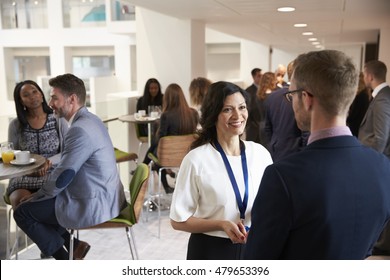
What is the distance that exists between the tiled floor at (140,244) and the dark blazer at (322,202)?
213cm

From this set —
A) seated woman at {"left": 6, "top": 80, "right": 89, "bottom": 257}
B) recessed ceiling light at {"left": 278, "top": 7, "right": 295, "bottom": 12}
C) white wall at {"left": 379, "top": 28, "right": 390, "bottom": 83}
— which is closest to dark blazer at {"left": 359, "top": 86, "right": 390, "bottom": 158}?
recessed ceiling light at {"left": 278, "top": 7, "right": 295, "bottom": 12}

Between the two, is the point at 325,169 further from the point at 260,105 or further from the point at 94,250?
the point at 260,105

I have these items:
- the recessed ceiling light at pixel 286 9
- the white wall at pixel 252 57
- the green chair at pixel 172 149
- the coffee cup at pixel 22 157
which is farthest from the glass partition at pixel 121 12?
the coffee cup at pixel 22 157

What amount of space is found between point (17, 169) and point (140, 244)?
1.29m

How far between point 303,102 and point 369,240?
0.33 meters

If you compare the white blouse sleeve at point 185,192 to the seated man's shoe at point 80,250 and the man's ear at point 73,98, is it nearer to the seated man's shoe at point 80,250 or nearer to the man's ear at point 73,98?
the man's ear at point 73,98

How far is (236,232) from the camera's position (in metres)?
1.40

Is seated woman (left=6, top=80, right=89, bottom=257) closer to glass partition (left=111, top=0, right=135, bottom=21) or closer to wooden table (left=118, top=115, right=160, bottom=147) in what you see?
wooden table (left=118, top=115, right=160, bottom=147)

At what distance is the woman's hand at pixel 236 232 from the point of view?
1393mm

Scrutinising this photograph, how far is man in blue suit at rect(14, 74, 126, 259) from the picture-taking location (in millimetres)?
2111

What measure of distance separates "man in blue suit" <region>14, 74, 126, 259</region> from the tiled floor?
2.37 feet

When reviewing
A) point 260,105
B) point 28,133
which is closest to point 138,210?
point 28,133

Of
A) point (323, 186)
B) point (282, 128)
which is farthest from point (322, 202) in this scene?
point (282, 128)
